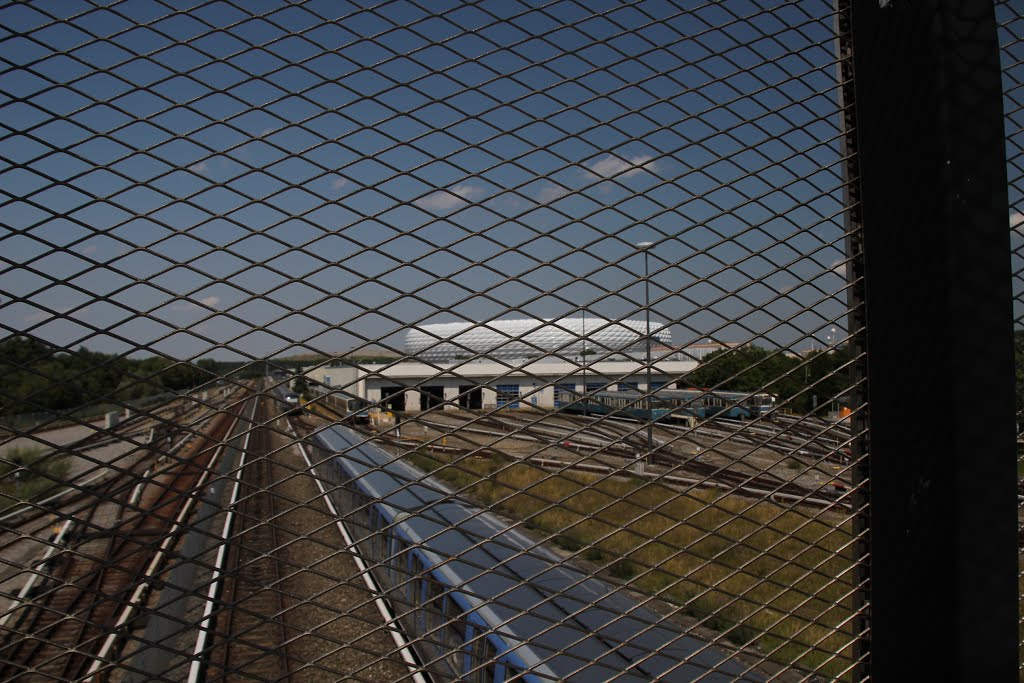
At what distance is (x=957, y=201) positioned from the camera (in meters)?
1.32

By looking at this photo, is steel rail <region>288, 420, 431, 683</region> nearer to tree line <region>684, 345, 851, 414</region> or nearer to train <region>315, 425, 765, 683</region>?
train <region>315, 425, 765, 683</region>

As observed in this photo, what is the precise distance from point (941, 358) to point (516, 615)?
1.15m

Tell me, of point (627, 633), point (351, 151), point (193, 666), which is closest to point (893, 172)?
point (351, 151)

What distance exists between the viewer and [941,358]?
4.33ft

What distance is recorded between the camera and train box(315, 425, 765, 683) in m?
1.33

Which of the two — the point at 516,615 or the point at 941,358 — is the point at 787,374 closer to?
the point at 941,358

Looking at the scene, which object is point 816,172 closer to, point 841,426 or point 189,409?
point 841,426

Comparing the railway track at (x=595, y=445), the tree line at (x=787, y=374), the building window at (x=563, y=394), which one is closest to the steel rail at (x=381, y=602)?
the railway track at (x=595, y=445)

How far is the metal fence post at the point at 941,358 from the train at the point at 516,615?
46cm

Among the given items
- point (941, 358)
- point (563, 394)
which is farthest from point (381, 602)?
point (941, 358)


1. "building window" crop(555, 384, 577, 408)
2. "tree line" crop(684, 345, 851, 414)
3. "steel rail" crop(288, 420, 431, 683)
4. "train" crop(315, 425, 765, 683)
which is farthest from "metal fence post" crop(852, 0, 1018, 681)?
"steel rail" crop(288, 420, 431, 683)

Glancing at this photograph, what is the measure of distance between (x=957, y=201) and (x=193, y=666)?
6895 millimetres

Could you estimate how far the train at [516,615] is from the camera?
4.36 ft

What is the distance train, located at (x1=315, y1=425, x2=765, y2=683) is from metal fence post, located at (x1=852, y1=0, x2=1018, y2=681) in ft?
1.52
